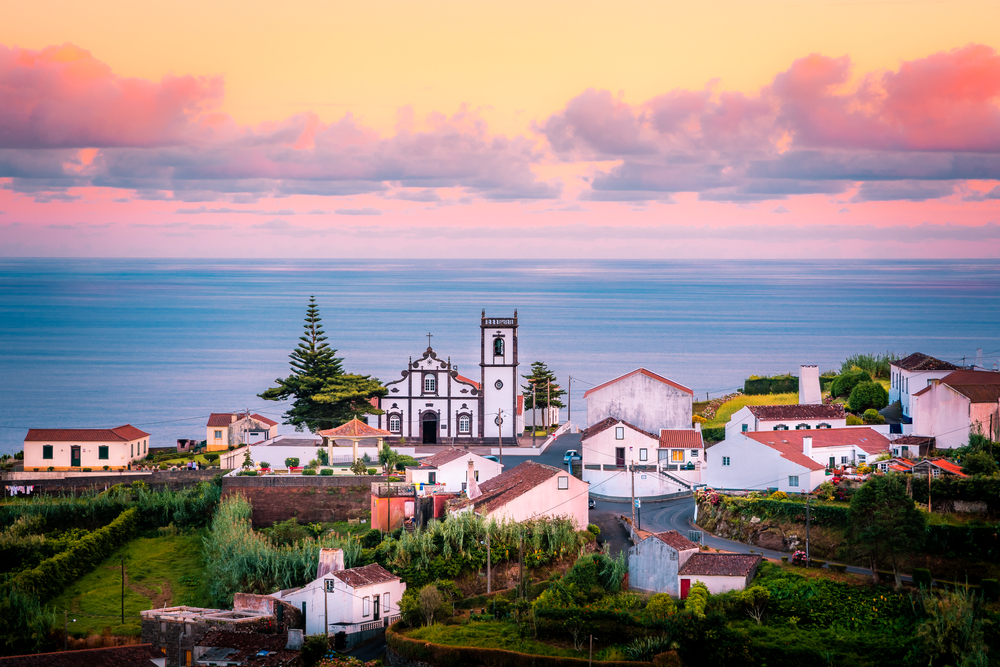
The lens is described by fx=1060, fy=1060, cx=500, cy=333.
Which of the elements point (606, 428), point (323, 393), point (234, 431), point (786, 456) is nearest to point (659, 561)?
point (786, 456)

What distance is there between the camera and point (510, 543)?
100 feet

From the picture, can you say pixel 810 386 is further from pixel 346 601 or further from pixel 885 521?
pixel 346 601

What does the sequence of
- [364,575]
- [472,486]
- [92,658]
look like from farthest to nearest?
[472,486] < [364,575] < [92,658]

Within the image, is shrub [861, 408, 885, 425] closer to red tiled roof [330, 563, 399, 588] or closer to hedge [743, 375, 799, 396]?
hedge [743, 375, 799, 396]

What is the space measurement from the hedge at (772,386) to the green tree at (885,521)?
2305cm

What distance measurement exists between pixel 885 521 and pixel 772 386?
24.6 m

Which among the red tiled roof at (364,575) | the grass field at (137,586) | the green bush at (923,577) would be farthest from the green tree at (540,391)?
the green bush at (923,577)

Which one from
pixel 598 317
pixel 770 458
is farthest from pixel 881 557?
pixel 598 317

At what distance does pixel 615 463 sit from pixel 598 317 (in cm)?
11687

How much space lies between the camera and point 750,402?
47969mm

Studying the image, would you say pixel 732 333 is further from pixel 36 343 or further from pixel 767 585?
pixel 767 585

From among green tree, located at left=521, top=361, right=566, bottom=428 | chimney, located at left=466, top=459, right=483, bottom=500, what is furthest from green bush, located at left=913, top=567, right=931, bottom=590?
green tree, located at left=521, top=361, right=566, bottom=428

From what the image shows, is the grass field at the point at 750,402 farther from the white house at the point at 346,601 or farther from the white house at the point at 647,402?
the white house at the point at 346,601

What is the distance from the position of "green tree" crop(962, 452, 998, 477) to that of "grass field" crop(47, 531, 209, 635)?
22079 millimetres
